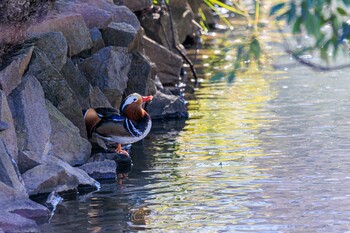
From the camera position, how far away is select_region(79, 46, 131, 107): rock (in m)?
13.0

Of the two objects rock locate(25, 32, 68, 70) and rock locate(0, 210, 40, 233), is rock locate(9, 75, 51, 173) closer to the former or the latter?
rock locate(25, 32, 68, 70)

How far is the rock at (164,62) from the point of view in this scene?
57.4 ft

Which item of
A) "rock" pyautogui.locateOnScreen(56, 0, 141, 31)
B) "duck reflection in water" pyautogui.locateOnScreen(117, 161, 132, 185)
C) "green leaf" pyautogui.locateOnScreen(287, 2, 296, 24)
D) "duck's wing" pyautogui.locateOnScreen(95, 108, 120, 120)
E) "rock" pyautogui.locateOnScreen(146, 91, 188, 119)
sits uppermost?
"green leaf" pyautogui.locateOnScreen(287, 2, 296, 24)

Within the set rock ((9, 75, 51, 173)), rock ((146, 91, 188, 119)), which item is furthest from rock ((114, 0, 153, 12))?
rock ((9, 75, 51, 173))

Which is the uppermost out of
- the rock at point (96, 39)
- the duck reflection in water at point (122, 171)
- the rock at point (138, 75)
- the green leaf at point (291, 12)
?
the green leaf at point (291, 12)

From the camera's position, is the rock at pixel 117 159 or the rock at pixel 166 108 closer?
the rock at pixel 117 159

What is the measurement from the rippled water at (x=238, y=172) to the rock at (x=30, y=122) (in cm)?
67

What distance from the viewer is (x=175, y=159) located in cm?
1148

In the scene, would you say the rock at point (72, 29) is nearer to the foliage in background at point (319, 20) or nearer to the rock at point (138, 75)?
the rock at point (138, 75)

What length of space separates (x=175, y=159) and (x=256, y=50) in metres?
6.63

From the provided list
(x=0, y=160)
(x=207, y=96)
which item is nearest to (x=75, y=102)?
(x=0, y=160)

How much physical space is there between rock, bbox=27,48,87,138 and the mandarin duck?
0.36m

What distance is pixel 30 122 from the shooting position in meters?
10.1

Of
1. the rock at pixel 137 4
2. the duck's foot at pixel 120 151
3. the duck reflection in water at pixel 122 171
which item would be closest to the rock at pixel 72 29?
the duck's foot at pixel 120 151
